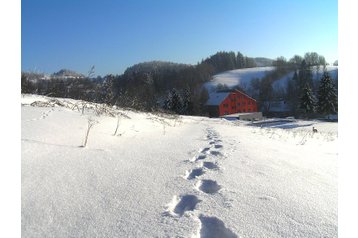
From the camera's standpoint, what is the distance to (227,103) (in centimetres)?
5828

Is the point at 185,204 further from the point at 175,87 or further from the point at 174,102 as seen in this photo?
the point at 175,87

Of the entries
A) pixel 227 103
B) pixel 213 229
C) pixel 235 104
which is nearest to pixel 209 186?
pixel 213 229

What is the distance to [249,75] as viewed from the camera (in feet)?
382

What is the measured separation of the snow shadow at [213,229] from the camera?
1.96 metres

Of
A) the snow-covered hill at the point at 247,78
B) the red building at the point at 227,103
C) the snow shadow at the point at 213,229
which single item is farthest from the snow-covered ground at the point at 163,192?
the snow-covered hill at the point at 247,78

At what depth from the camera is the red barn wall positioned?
57.5 m

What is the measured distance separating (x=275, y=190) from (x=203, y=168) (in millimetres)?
1043

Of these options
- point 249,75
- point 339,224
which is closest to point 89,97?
point 339,224

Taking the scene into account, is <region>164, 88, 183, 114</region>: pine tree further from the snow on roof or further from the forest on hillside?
the snow on roof

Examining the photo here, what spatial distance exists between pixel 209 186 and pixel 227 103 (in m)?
56.1

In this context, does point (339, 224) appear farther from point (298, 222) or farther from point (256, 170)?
point (256, 170)

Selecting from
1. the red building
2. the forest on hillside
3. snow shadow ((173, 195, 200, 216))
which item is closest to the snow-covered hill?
the forest on hillside

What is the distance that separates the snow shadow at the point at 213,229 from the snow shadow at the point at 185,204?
0.56 feet

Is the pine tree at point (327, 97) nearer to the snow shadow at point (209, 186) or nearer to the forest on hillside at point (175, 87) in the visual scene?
the forest on hillside at point (175, 87)
